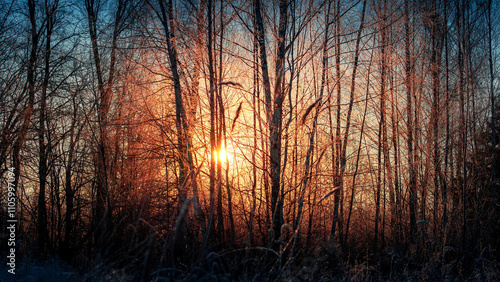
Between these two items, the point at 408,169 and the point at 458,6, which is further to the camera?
the point at 458,6

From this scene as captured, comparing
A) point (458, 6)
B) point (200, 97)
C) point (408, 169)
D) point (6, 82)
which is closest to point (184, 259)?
point (200, 97)

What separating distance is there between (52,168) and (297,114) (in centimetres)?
485

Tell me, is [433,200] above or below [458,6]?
below

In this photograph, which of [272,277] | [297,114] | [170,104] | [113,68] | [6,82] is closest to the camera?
[272,277]

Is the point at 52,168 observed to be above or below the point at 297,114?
below

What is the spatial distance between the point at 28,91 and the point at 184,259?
4901mm

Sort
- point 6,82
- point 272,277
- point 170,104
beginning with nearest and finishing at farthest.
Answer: point 272,277 → point 170,104 → point 6,82

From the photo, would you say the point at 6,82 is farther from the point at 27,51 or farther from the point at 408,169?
the point at 408,169

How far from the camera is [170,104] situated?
551 cm

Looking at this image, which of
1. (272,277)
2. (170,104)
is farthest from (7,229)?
(272,277)

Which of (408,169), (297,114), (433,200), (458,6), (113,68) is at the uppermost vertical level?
(458,6)

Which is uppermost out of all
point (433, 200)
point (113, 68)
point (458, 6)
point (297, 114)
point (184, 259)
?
point (458, 6)

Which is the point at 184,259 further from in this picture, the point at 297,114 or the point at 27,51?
the point at 27,51

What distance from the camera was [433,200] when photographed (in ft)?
19.0
